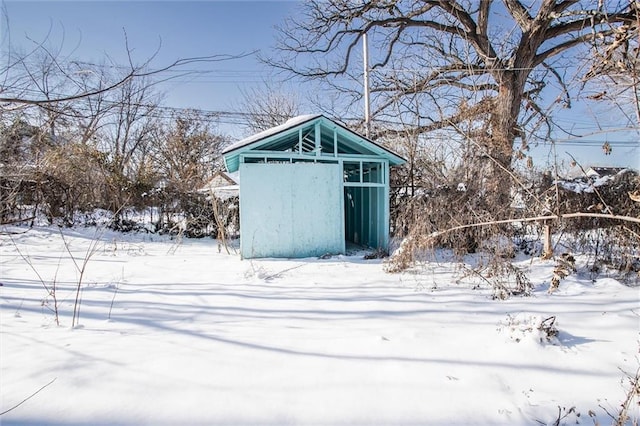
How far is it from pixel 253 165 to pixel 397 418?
5555 mm

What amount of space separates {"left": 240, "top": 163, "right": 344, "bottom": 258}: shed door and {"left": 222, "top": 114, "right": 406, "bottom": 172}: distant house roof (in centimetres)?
44

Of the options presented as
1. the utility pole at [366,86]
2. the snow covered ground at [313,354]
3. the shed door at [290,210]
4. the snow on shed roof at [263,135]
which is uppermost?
the utility pole at [366,86]

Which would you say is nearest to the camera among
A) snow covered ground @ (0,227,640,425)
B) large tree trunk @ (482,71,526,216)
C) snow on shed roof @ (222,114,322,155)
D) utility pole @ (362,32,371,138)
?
snow covered ground @ (0,227,640,425)

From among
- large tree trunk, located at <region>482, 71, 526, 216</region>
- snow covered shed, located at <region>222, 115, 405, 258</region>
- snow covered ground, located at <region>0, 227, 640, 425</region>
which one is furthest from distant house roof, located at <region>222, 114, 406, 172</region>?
snow covered ground, located at <region>0, 227, 640, 425</region>

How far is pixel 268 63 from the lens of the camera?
1050 centimetres

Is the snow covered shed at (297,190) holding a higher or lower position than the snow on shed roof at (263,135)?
lower

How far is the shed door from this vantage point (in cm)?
641

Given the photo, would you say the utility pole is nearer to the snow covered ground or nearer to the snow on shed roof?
the snow on shed roof

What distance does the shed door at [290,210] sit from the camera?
21.0ft

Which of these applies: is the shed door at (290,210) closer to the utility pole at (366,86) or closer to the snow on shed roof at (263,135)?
the snow on shed roof at (263,135)

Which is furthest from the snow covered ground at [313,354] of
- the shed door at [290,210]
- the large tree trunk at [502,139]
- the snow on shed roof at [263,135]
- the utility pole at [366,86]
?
the utility pole at [366,86]

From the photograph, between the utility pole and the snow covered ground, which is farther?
the utility pole

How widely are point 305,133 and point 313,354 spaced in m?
5.81

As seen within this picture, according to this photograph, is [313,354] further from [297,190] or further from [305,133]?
[305,133]
